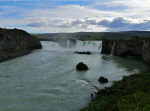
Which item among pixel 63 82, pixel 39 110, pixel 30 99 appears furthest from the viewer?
pixel 63 82

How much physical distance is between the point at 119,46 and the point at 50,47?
52.0 metres

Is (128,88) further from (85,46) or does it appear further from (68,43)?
(68,43)

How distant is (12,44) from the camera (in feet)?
177

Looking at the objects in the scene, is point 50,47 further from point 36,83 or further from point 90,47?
point 36,83

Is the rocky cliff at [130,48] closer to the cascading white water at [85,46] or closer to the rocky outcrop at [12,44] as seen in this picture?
the cascading white water at [85,46]

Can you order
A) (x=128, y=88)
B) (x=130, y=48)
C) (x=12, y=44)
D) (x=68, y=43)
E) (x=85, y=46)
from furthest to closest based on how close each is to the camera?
1. (x=68, y=43)
2. (x=85, y=46)
3. (x=12, y=44)
4. (x=130, y=48)
5. (x=128, y=88)

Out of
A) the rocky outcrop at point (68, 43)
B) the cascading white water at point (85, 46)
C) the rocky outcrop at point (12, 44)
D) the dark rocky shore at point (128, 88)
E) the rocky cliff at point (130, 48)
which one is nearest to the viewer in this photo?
the dark rocky shore at point (128, 88)

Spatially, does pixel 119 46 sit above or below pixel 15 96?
above

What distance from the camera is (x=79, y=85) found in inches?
723

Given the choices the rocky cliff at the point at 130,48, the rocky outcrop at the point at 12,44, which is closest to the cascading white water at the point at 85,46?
the rocky outcrop at the point at 12,44

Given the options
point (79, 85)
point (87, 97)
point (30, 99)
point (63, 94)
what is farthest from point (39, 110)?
point (79, 85)

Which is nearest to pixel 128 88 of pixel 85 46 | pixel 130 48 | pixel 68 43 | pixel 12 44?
pixel 130 48

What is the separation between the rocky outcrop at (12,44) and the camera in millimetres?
44597

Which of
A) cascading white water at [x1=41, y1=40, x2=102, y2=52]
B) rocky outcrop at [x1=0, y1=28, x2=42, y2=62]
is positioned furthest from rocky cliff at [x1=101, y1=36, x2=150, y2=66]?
rocky outcrop at [x1=0, y1=28, x2=42, y2=62]
